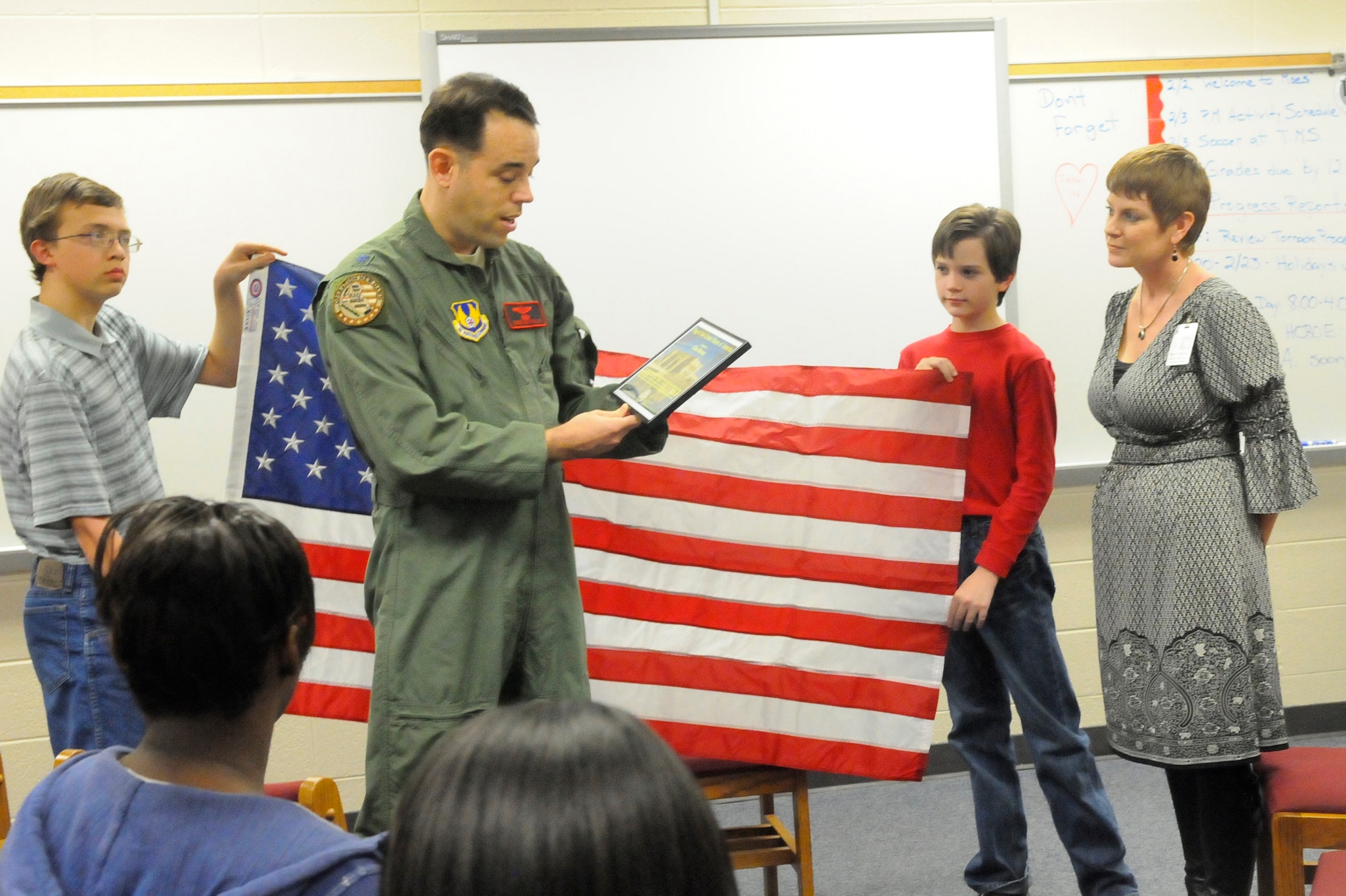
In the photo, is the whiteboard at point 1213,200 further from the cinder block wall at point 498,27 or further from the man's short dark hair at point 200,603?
the man's short dark hair at point 200,603

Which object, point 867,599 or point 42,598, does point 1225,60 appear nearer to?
point 867,599

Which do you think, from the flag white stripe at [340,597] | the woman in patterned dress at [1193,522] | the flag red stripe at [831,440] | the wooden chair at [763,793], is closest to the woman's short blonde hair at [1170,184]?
the woman in patterned dress at [1193,522]

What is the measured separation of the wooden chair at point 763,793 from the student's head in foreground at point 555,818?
5.97 ft

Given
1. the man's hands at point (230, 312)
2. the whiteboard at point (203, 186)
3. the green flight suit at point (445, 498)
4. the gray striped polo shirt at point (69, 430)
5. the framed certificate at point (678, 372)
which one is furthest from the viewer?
the whiteboard at point (203, 186)

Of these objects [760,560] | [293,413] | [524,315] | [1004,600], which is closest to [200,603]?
[524,315]

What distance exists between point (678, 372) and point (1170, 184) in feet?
3.48

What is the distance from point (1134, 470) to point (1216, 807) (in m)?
0.64

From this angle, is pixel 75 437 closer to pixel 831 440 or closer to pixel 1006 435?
pixel 831 440

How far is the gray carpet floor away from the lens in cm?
286

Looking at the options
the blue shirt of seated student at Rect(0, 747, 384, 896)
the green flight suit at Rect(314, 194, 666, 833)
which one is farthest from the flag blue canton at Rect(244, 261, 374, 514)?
the blue shirt of seated student at Rect(0, 747, 384, 896)

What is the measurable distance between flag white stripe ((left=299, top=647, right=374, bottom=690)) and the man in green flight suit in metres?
0.64

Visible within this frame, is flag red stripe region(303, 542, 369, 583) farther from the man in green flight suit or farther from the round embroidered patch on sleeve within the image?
the round embroidered patch on sleeve

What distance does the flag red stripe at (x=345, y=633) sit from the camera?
241 centimetres

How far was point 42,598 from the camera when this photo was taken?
7.09 feet
